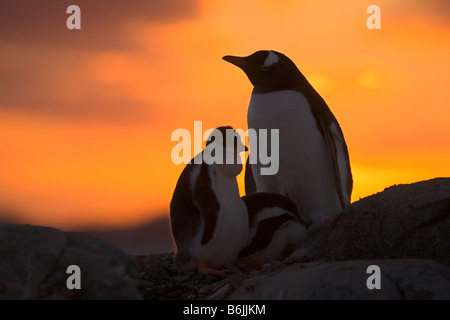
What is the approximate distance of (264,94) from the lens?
611 centimetres

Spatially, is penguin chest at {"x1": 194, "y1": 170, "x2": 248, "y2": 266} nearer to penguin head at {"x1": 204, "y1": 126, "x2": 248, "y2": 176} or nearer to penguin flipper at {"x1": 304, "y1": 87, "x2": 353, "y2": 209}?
penguin head at {"x1": 204, "y1": 126, "x2": 248, "y2": 176}

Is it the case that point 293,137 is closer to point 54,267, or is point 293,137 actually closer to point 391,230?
point 391,230

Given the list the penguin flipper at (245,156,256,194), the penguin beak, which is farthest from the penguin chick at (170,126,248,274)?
the penguin flipper at (245,156,256,194)

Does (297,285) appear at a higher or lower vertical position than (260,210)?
lower

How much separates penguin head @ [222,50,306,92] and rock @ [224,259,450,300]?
2.65m

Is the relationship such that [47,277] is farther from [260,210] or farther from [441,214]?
[441,214]

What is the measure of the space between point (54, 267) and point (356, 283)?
1.83 meters

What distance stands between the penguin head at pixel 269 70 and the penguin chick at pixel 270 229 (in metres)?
1.35

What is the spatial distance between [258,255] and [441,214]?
1480 millimetres

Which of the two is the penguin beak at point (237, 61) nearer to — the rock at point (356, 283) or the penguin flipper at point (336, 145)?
the penguin flipper at point (336, 145)

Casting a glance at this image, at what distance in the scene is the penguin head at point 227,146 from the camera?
4660mm

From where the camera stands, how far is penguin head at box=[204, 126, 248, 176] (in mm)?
4660

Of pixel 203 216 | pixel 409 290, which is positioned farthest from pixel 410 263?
pixel 203 216
